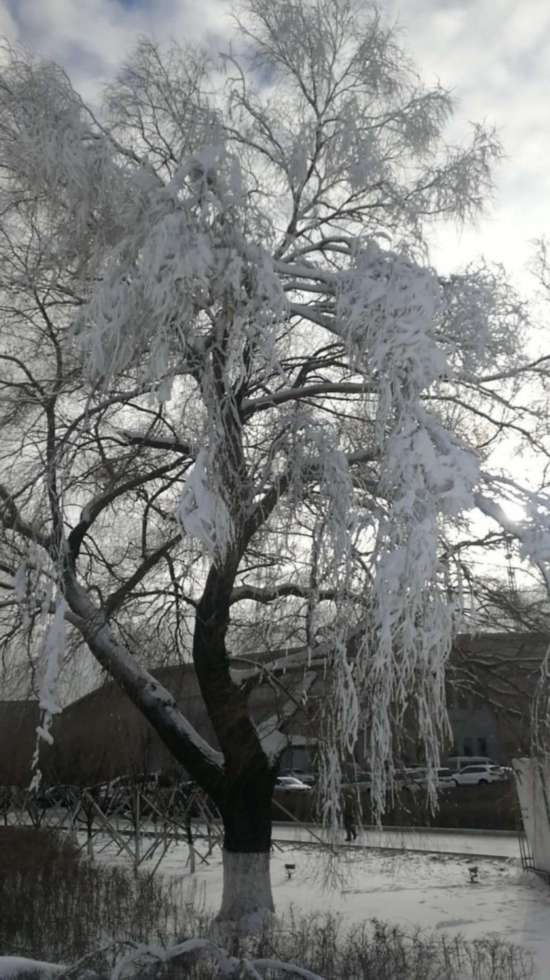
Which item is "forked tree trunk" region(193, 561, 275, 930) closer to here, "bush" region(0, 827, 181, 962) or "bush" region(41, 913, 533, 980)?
"bush" region(41, 913, 533, 980)

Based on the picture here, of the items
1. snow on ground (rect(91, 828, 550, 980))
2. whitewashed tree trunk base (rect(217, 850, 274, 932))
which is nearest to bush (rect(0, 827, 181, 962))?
whitewashed tree trunk base (rect(217, 850, 274, 932))

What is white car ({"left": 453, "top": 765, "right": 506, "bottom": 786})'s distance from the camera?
36.8 m

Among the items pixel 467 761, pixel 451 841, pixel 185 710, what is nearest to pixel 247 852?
pixel 451 841

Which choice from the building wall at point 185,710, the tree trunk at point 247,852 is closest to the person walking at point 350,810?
the building wall at point 185,710

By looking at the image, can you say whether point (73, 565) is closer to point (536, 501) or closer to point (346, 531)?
point (346, 531)

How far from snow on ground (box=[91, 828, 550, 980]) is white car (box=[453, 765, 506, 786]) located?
16.8 metres

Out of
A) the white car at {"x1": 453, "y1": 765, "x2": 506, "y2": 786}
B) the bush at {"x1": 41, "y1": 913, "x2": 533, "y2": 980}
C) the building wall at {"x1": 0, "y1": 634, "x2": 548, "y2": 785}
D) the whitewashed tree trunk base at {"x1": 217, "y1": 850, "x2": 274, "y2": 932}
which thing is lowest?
the bush at {"x1": 41, "y1": 913, "x2": 533, "y2": 980}

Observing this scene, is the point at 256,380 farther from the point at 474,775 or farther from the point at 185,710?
the point at 474,775

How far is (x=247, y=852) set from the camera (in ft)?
30.1

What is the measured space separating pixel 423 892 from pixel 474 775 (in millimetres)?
25317

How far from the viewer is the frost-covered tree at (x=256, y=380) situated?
19.7 ft

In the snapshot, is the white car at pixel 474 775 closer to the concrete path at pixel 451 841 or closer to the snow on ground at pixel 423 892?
the concrete path at pixel 451 841

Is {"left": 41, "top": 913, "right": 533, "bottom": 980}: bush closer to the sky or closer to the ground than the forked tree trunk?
closer to the ground

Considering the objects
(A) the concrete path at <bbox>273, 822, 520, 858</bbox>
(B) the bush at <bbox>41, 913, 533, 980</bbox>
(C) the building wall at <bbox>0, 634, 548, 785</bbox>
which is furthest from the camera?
(A) the concrete path at <bbox>273, 822, 520, 858</bbox>
